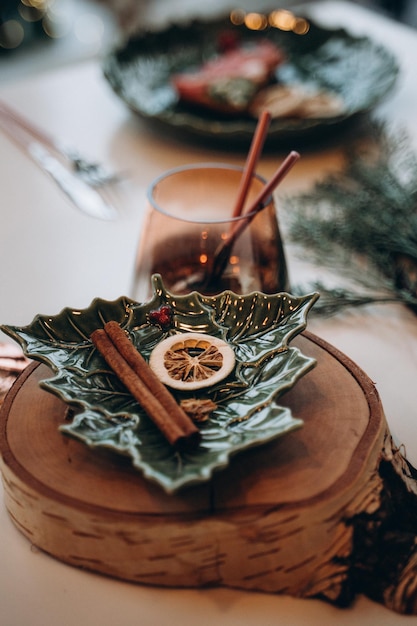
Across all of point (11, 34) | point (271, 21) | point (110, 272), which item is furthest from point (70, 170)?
point (11, 34)

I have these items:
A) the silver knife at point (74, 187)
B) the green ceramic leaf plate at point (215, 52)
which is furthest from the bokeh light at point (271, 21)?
the silver knife at point (74, 187)

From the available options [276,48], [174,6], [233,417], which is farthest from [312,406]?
[174,6]

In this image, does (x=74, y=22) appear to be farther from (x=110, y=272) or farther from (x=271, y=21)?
(x=110, y=272)

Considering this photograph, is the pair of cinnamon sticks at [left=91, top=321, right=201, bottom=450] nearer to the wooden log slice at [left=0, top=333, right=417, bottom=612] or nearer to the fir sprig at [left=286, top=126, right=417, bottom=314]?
the wooden log slice at [left=0, top=333, right=417, bottom=612]

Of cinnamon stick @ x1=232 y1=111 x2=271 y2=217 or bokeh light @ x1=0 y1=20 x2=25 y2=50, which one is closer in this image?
cinnamon stick @ x1=232 y1=111 x2=271 y2=217

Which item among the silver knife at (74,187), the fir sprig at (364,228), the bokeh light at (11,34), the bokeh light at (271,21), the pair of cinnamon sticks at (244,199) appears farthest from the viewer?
the bokeh light at (11,34)

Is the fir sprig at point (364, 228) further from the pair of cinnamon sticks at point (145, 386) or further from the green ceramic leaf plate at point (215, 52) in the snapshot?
the pair of cinnamon sticks at point (145, 386)

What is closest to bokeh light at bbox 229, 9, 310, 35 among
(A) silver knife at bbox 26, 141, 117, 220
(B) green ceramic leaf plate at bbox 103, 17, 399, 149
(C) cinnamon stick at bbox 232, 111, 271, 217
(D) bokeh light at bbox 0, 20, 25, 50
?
(B) green ceramic leaf plate at bbox 103, 17, 399, 149

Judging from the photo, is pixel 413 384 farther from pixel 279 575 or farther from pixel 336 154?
pixel 336 154
